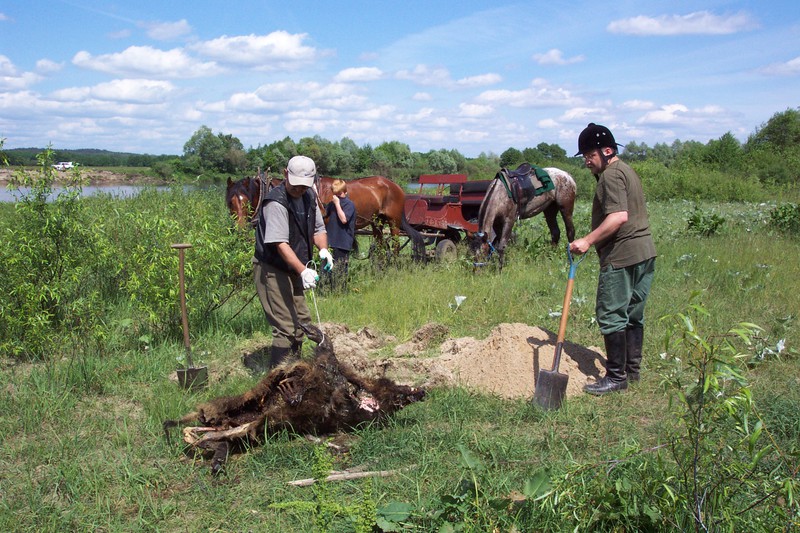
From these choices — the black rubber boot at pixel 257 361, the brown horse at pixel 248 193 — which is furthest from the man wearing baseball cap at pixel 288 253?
the brown horse at pixel 248 193

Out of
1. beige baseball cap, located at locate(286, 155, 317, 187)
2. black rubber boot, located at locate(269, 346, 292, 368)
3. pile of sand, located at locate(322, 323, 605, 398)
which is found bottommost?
pile of sand, located at locate(322, 323, 605, 398)

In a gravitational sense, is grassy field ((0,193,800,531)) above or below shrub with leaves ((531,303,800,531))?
below

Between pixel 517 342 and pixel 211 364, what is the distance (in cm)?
290

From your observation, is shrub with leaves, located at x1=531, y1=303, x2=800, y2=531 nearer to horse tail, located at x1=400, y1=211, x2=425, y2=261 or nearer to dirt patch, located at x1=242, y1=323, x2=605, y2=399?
dirt patch, located at x1=242, y1=323, x2=605, y2=399

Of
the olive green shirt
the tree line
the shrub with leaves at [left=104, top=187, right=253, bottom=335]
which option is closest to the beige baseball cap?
the shrub with leaves at [left=104, top=187, right=253, bottom=335]

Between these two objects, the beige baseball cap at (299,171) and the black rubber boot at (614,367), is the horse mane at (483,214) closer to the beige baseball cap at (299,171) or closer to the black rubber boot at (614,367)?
the black rubber boot at (614,367)

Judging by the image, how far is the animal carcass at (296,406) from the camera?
13.3 ft

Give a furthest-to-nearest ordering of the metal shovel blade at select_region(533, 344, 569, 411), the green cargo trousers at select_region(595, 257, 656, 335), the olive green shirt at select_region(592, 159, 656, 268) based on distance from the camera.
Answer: the green cargo trousers at select_region(595, 257, 656, 335) < the olive green shirt at select_region(592, 159, 656, 268) < the metal shovel blade at select_region(533, 344, 569, 411)

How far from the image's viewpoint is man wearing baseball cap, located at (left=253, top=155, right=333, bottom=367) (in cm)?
477

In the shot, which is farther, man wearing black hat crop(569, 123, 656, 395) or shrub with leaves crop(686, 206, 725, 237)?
shrub with leaves crop(686, 206, 725, 237)

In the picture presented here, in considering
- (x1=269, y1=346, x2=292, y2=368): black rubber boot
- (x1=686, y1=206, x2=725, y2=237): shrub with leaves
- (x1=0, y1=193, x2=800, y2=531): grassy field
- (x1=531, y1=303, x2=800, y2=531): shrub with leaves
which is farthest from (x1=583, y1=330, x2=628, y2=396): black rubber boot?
(x1=686, y1=206, x2=725, y2=237): shrub with leaves

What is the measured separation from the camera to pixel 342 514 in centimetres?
318

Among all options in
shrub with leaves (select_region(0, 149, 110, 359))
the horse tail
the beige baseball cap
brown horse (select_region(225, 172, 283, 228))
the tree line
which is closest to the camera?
the beige baseball cap

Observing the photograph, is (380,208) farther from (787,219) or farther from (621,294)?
(787,219)
